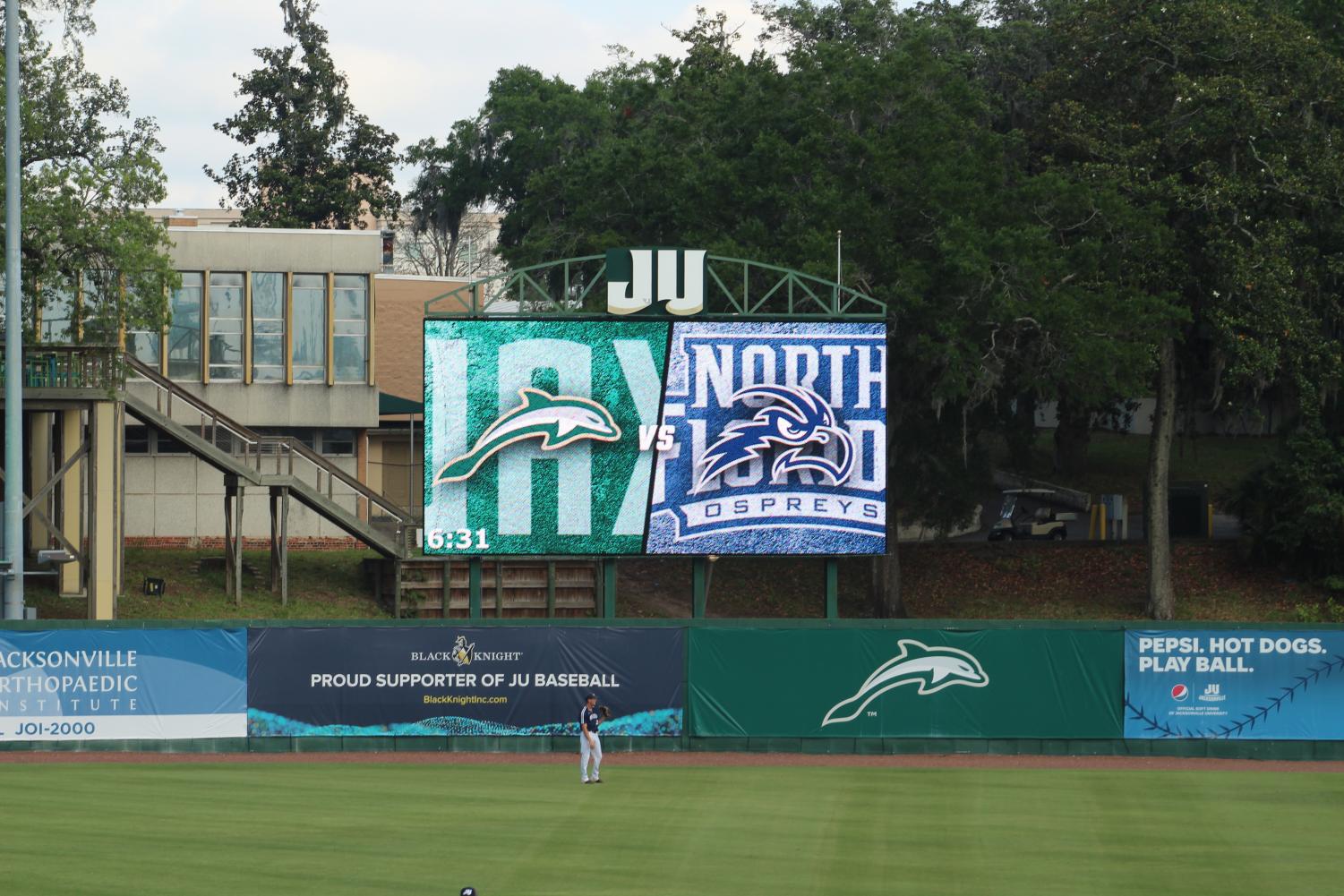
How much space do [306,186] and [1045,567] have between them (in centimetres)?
3512

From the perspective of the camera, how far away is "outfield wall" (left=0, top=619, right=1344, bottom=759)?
2975 centimetres

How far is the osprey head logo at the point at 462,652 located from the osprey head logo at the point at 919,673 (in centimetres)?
652

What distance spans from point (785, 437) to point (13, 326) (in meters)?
14.1

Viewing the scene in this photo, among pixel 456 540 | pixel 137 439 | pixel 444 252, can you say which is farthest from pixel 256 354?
pixel 444 252

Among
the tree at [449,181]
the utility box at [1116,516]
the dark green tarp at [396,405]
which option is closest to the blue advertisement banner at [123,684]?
the dark green tarp at [396,405]

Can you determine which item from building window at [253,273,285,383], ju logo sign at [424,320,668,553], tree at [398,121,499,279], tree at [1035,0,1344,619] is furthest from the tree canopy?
tree at [398,121,499,279]

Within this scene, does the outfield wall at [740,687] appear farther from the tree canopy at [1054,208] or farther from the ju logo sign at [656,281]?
the tree canopy at [1054,208]

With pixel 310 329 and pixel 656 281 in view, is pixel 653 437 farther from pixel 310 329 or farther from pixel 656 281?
pixel 310 329

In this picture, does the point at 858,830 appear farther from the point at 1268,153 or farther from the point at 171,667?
the point at 1268,153

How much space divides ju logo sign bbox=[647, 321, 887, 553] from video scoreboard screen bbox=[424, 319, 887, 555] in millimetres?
25

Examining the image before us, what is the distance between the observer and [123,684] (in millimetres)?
29422

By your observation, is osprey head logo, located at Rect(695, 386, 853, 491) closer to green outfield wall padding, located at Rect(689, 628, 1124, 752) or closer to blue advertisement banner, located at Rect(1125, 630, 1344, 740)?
green outfield wall padding, located at Rect(689, 628, 1124, 752)

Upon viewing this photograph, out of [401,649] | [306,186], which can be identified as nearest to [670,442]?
[401,649]

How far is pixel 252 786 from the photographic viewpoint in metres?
24.7
